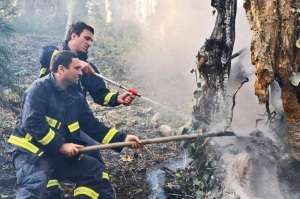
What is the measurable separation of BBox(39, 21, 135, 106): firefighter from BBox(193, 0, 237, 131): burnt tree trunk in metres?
1.03

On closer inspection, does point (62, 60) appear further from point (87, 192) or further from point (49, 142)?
point (87, 192)

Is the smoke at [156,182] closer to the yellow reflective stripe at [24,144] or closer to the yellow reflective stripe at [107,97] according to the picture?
the yellow reflective stripe at [107,97]

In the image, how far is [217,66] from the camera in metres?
4.33

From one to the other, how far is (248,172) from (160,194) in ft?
4.04

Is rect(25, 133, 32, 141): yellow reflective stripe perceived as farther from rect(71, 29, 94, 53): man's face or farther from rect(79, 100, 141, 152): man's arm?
rect(71, 29, 94, 53): man's face

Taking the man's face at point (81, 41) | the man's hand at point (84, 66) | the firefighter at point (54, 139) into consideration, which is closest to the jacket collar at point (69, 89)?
the firefighter at point (54, 139)

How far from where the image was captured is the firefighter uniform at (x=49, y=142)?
3394mm

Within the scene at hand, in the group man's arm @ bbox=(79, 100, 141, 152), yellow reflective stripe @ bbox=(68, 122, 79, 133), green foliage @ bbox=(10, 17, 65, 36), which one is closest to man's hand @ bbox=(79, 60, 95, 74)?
man's arm @ bbox=(79, 100, 141, 152)

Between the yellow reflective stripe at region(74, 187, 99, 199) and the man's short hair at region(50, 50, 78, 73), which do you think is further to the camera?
the man's short hair at region(50, 50, 78, 73)

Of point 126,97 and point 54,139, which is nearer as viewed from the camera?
point 54,139

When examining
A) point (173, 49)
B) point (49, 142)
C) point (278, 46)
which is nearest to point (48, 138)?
point (49, 142)

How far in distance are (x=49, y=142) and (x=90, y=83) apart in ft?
5.08

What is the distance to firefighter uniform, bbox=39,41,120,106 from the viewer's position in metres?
4.56

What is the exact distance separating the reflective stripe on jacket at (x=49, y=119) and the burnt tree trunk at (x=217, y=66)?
1.35 metres
